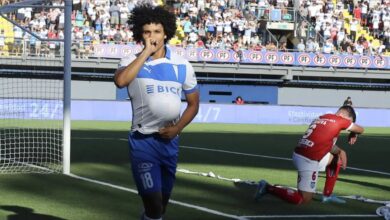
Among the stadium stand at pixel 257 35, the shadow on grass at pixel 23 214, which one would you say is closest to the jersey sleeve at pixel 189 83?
the shadow on grass at pixel 23 214

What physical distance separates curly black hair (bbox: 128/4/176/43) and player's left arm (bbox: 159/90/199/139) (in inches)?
20.7

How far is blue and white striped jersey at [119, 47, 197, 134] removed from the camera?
6.78 metres

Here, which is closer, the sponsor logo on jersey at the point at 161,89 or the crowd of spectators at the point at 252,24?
the sponsor logo on jersey at the point at 161,89

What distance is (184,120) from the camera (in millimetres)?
6824

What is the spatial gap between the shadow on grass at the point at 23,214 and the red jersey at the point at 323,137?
336 centimetres

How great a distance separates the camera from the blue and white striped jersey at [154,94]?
6777 millimetres

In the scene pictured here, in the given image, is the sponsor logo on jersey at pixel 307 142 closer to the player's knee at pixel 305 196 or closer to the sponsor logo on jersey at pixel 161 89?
the player's knee at pixel 305 196

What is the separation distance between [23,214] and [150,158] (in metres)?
3.62

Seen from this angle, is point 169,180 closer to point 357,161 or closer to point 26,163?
point 26,163

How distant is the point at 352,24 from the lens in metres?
53.3

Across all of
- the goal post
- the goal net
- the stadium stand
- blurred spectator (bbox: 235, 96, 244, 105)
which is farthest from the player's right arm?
blurred spectator (bbox: 235, 96, 244, 105)

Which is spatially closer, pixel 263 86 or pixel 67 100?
pixel 67 100

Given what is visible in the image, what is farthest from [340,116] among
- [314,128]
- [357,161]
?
[357,161]

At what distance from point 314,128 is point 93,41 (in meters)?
34.6
